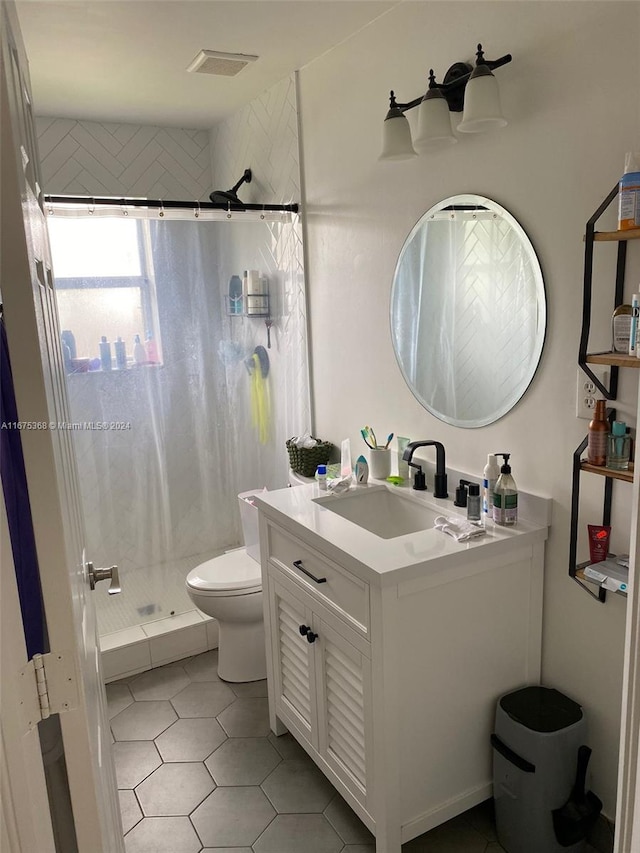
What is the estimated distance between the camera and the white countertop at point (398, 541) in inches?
67.3

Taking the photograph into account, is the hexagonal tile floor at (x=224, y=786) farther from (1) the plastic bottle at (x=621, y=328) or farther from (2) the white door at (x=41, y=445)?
(1) the plastic bottle at (x=621, y=328)

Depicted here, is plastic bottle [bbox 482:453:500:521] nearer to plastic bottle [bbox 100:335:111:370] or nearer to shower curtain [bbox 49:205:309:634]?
shower curtain [bbox 49:205:309:634]

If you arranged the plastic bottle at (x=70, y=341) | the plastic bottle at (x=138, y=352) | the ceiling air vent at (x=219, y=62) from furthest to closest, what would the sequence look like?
the plastic bottle at (x=138, y=352) < the plastic bottle at (x=70, y=341) < the ceiling air vent at (x=219, y=62)

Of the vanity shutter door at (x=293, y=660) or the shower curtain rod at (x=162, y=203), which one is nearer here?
the vanity shutter door at (x=293, y=660)

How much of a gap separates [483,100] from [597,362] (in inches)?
30.0

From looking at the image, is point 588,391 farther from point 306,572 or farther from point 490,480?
point 306,572

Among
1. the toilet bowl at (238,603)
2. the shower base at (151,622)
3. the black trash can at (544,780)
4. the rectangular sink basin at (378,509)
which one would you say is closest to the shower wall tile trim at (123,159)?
the toilet bowl at (238,603)

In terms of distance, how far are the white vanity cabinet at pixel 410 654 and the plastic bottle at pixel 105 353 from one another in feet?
4.13

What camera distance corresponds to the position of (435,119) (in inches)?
74.3

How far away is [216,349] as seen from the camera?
3.10m

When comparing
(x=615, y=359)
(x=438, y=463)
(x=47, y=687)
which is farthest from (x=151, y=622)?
(x=615, y=359)

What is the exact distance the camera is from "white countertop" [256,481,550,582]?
171cm

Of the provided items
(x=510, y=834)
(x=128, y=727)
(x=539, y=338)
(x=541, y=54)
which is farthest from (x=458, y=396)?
(x=128, y=727)

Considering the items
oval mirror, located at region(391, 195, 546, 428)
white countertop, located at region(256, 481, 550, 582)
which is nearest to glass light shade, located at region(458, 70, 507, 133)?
oval mirror, located at region(391, 195, 546, 428)
